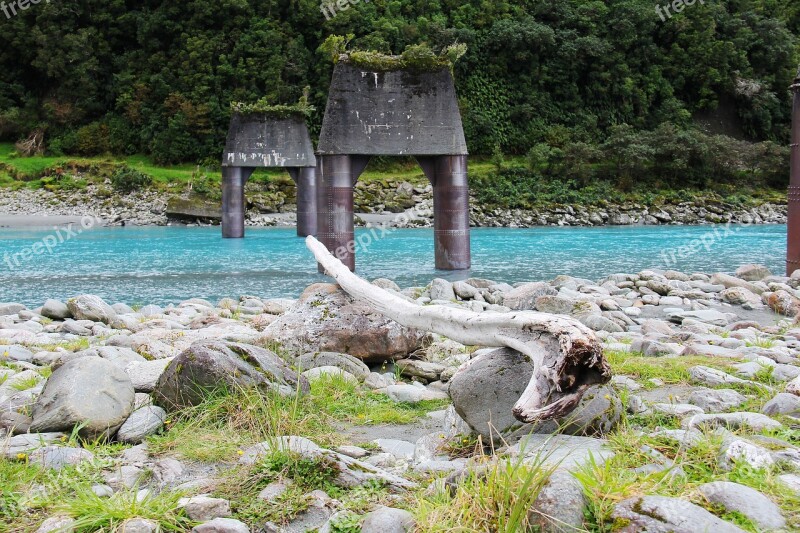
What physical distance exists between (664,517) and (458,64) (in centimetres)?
6083

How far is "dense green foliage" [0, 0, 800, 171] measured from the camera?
5841 cm

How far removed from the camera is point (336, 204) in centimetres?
2048

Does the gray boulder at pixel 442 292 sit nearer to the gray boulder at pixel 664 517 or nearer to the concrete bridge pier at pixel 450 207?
the concrete bridge pier at pixel 450 207

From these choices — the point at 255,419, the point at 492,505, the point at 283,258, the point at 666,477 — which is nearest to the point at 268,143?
the point at 283,258

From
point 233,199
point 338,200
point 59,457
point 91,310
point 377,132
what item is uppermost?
point 377,132

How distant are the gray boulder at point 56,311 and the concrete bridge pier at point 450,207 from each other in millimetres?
11393

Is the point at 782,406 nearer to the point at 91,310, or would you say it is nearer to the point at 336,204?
the point at 91,310

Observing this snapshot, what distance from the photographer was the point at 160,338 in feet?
27.5

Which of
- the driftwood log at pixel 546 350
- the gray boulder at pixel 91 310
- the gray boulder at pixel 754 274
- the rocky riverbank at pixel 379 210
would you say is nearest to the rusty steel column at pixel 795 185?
the gray boulder at pixel 754 274

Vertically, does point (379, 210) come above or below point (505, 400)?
below

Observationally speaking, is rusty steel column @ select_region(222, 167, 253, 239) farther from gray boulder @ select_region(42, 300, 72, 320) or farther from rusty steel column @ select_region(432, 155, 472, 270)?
gray boulder @ select_region(42, 300, 72, 320)

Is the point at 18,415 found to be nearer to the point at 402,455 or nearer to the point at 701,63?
the point at 402,455

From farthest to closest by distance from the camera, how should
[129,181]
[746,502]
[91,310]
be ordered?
[129,181] → [91,310] → [746,502]

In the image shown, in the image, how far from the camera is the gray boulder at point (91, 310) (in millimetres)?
11117
